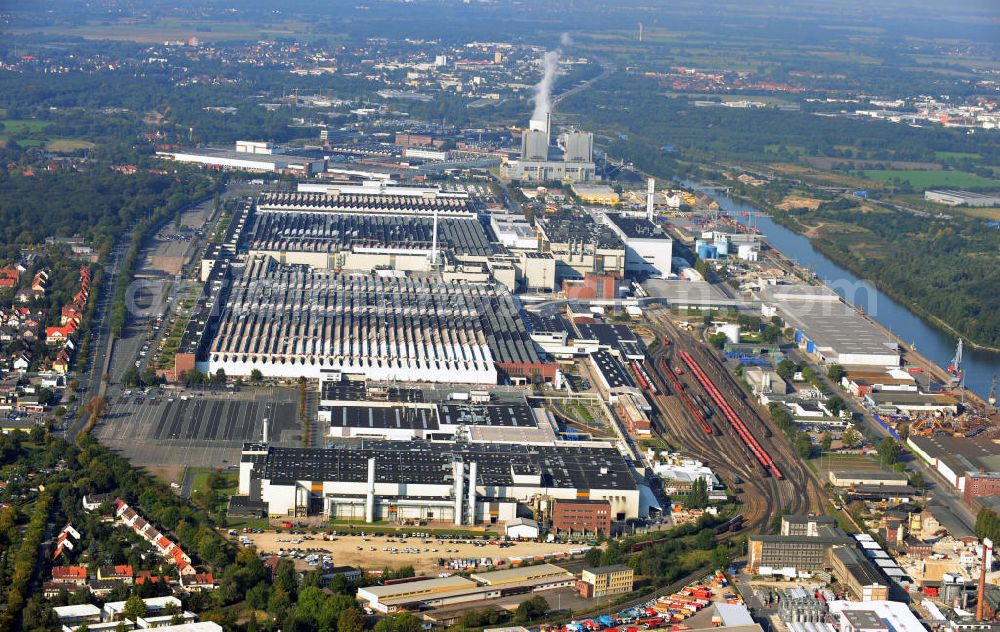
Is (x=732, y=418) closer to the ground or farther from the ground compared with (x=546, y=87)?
closer to the ground

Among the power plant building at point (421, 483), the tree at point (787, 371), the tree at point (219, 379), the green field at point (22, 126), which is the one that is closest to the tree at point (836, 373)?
the tree at point (787, 371)

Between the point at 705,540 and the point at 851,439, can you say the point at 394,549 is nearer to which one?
the point at 705,540

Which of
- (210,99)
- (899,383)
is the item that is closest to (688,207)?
(899,383)

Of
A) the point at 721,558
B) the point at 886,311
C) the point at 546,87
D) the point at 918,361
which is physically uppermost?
the point at 546,87

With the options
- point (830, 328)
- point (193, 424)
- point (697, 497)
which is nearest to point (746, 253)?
point (830, 328)

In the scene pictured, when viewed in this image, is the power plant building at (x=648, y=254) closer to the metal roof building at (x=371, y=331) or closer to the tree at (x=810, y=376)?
the metal roof building at (x=371, y=331)

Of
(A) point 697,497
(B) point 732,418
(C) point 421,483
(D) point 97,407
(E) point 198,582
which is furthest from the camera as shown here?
(B) point 732,418
